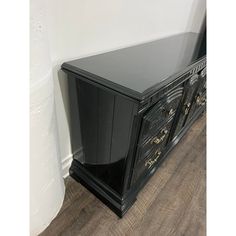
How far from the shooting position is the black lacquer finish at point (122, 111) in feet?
2.96

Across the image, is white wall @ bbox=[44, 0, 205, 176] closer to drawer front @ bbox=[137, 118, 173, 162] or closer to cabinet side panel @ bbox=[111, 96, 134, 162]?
cabinet side panel @ bbox=[111, 96, 134, 162]

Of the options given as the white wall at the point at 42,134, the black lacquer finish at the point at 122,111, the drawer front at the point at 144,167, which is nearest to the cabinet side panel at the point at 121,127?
the black lacquer finish at the point at 122,111

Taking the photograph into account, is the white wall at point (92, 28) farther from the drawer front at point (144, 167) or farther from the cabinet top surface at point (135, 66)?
the drawer front at point (144, 167)

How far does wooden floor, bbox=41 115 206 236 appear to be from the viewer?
116 centimetres

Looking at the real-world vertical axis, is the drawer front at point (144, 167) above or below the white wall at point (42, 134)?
below

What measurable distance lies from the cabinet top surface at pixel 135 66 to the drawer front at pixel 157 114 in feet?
0.43

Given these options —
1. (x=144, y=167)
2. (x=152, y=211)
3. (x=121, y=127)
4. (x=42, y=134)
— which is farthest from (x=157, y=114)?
(x=152, y=211)

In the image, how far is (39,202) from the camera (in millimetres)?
936

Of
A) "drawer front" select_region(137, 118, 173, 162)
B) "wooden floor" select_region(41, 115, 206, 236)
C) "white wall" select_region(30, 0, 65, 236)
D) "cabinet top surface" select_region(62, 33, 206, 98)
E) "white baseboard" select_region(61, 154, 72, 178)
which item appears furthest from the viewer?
"white baseboard" select_region(61, 154, 72, 178)

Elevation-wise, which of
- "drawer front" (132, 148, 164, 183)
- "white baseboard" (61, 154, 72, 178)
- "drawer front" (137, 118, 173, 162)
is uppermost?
"drawer front" (137, 118, 173, 162)

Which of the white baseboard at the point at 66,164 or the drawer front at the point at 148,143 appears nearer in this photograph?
the drawer front at the point at 148,143

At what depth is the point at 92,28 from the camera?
3.63 feet

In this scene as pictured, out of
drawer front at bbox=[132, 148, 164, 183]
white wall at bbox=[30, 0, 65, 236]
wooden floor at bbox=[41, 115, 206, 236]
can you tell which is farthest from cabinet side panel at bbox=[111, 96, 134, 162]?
wooden floor at bbox=[41, 115, 206, 236]
